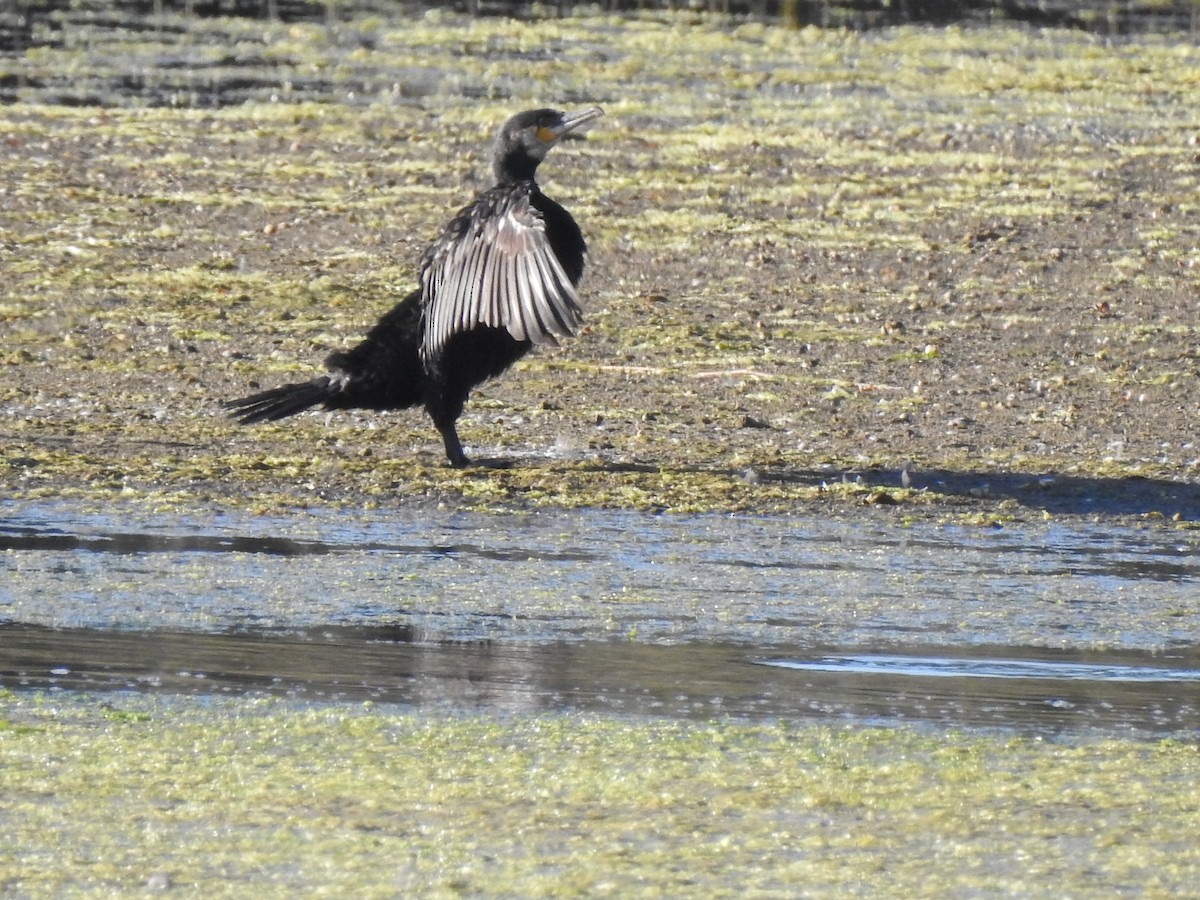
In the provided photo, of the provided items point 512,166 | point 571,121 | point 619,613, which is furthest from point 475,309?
point 619,613

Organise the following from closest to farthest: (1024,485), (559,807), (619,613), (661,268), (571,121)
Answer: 1. (559,807)
2. (619,613)
3. (1024,485)
4. (571,121)
5. (661,268)

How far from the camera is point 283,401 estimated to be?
8.27 meters

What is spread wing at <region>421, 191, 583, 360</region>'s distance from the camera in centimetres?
Result: 718

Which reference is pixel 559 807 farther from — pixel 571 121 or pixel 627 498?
→ pixel 571 121

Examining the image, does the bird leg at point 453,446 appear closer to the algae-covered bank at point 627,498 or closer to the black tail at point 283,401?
the algae-covered bank at point 627,498

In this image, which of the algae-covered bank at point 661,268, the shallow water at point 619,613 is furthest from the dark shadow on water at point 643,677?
the algae-covered bank at point 661,268

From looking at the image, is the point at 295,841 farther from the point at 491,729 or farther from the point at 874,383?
the point at 874,383

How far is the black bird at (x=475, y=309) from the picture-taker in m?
7.27

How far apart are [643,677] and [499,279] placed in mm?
2271

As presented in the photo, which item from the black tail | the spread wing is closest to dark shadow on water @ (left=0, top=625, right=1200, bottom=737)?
the spread wing

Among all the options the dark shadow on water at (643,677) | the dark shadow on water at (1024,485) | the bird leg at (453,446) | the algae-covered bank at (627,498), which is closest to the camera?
the algae-covered bank at (627,498)

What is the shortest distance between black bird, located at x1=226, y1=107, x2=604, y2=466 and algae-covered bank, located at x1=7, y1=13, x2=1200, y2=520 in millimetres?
243

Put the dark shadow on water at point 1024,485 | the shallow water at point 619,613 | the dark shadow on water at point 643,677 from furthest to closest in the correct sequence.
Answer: the dark shadow on water at point 1024,485 → the shallow water at point 619,613 → the dark shadow on water at point 643,677

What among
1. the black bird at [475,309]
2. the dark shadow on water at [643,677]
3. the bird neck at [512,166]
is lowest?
the dark shadow on water at [643,677]
